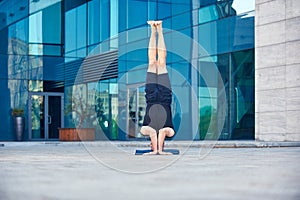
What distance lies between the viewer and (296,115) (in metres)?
17.2

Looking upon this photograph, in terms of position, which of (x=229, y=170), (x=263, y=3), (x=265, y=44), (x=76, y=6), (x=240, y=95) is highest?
(x=76, y=6)

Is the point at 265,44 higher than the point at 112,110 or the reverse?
higher

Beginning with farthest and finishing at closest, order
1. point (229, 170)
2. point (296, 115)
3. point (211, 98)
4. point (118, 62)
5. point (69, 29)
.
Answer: point (69, 29), point (118, 62), point (211, 98), point (296, 115), point (229, 170)

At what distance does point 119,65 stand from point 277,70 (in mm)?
11097

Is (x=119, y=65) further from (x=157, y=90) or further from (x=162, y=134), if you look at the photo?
(x=157, y=90)

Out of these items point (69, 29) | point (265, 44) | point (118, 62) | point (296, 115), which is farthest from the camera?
point (69, 29)

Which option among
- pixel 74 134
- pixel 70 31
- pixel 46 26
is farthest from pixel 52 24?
pixel 74 134

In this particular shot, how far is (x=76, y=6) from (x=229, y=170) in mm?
24653

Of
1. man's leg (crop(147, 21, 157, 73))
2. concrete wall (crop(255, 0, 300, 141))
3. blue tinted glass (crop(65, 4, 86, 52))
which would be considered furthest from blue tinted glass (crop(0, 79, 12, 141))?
man's leg (crop(147, 21, 157, 73))

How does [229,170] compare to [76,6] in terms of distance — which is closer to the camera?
[229,170]

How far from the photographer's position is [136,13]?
27.1 metres

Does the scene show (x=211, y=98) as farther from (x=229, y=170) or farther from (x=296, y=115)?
(x=229, y=170)

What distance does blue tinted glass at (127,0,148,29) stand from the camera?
26.9 m

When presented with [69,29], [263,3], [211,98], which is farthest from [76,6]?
[263,3]
